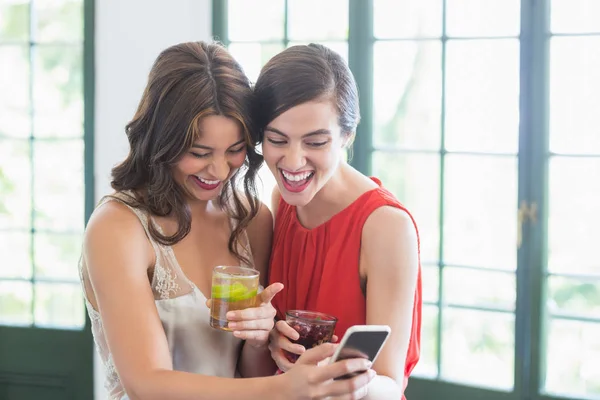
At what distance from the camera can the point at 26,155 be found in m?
3.94

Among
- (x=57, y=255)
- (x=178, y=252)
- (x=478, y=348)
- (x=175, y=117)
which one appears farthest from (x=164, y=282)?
(x=57, y=255)

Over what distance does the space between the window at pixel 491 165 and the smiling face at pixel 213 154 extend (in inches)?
66.7

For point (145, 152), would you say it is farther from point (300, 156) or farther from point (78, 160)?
point (78, 160)

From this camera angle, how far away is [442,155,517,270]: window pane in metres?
3.44

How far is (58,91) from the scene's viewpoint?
3881mm

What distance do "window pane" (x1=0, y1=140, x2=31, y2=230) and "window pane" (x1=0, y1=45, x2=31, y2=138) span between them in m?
0.06

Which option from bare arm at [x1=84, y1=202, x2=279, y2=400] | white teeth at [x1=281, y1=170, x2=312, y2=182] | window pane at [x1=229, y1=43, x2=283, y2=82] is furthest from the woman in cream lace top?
window pane at [x1=229, y1=43, x2=283, y2=82]

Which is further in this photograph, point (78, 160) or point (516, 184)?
point (78, 160)

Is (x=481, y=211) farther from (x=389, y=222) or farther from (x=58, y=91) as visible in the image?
(x=58, y=91)

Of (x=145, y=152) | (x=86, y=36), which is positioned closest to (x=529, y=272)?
(x=145, y=152)

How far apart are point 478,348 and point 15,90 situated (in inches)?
95.0

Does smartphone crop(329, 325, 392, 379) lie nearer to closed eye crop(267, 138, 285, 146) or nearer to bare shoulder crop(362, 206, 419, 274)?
bare shoulder crop(362, 206, 419, 274)

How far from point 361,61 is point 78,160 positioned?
1.39 metres

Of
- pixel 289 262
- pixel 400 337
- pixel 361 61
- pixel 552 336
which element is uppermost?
pixel 361 61
